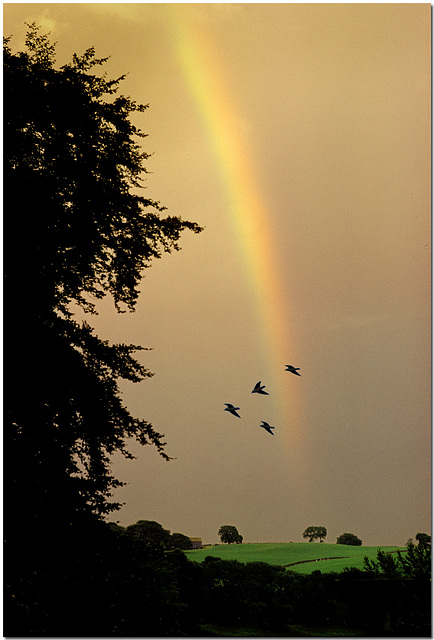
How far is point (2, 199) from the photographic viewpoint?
1107 cm

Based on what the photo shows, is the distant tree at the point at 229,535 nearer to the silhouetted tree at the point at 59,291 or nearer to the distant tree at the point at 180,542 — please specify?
the distant tree at the point at 180,542

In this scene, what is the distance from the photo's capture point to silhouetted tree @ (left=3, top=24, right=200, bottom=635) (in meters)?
9.49

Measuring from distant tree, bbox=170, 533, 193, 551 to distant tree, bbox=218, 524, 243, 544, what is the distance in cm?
129

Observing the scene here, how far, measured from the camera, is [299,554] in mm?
29859

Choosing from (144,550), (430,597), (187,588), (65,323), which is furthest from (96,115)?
(430,597)

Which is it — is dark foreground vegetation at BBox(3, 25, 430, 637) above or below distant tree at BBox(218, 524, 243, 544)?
above

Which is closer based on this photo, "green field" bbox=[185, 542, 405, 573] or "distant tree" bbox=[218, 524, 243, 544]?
"distant tree" bbox=[218, 524, 243, 544]

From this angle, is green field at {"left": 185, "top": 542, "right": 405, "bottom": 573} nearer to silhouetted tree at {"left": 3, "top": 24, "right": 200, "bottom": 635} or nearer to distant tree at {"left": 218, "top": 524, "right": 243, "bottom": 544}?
distant tree at {"left": 218, "top": 524, "right": 243, "bottom": 544}

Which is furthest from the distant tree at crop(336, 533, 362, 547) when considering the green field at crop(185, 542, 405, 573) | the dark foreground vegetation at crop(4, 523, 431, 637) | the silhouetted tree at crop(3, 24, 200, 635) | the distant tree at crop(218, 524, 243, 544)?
the silhouetted tree at crop(3, 24, 200, 635)

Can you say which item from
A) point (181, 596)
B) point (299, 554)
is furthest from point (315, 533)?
point (181, 596)

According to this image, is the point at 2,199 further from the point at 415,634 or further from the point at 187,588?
the point at 415,634

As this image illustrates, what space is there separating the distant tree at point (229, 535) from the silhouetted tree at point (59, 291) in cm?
1179

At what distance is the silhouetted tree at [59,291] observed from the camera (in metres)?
9.49

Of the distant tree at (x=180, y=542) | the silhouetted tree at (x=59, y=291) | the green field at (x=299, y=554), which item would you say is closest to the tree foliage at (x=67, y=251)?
the silhouetted tree at (x=59, y=291)
